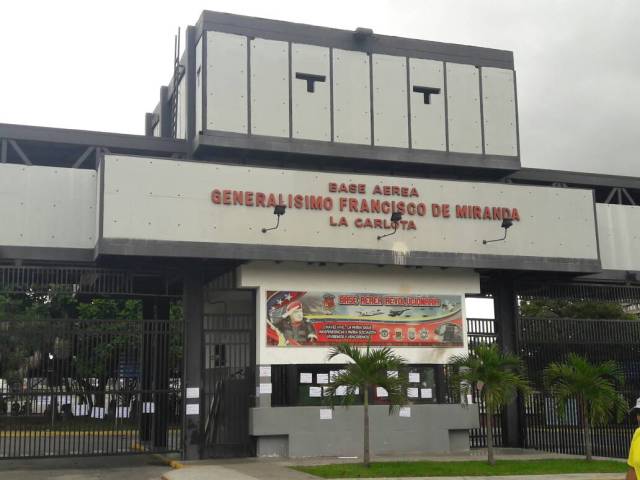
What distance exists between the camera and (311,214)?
20.6 meters

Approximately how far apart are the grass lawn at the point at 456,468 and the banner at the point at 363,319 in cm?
370

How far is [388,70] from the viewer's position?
2283 centimetres

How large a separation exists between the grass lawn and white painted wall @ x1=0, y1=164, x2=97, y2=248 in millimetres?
8092

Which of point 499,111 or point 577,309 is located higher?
point 499,111

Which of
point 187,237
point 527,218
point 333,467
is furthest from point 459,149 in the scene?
point 333,467

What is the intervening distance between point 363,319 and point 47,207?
331 inches

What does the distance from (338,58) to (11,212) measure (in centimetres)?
948

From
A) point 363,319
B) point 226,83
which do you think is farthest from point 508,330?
point 226,83

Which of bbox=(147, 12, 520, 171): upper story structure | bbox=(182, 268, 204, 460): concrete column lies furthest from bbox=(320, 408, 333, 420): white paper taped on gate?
bbox=(147, 12, 520, 171): upper story structure

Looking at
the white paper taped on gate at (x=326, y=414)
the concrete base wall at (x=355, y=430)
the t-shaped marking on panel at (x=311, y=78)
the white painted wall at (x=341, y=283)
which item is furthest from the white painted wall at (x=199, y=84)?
the white paper taped on gate at (x=326, y=414)

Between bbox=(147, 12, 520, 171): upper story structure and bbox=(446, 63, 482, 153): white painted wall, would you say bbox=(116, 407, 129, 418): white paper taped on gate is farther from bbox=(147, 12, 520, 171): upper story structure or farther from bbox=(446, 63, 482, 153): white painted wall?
bbox=(446, 63, 482, 153): white painted wall

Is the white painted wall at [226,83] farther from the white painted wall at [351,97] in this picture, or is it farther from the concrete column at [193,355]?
the concrete column at [193,355]

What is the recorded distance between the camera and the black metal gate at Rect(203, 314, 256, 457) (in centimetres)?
2033

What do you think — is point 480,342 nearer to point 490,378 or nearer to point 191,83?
point 490,378
